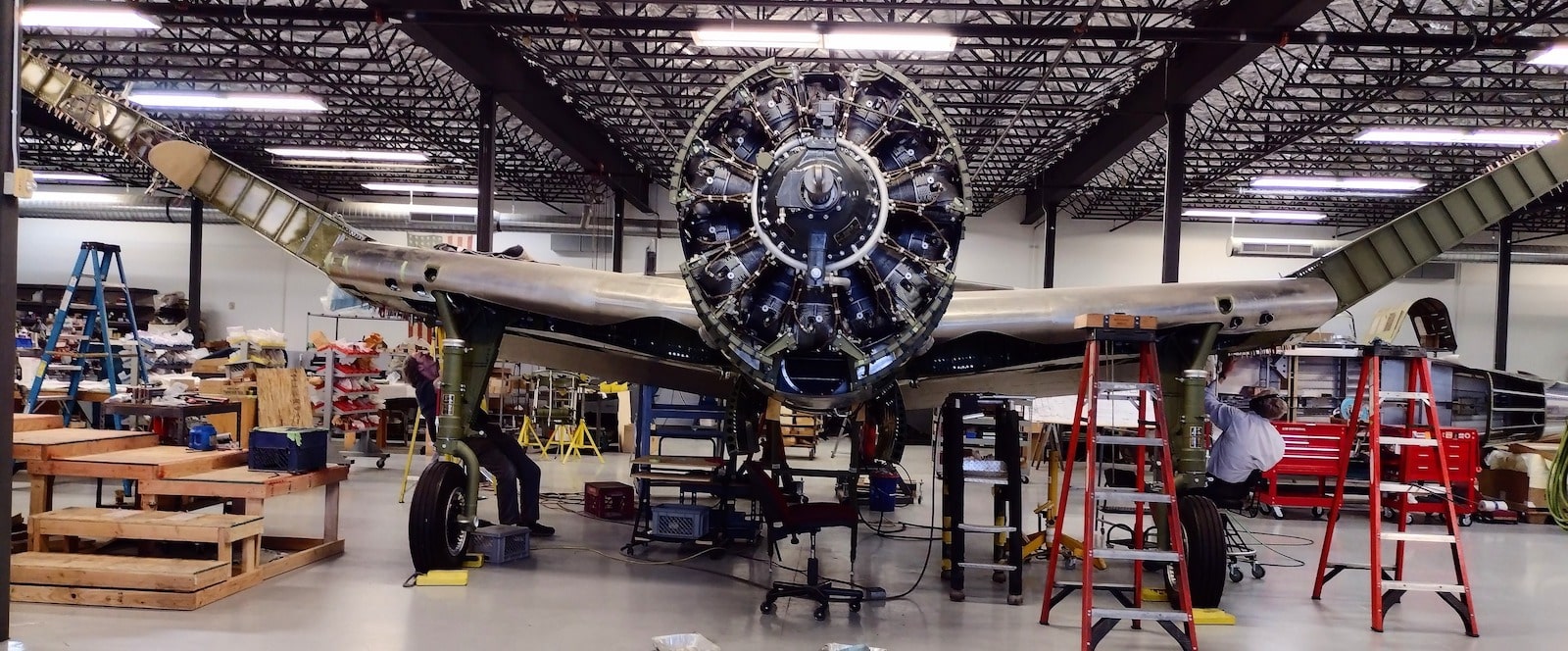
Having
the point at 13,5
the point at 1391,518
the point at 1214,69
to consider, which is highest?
the point at 1214,69

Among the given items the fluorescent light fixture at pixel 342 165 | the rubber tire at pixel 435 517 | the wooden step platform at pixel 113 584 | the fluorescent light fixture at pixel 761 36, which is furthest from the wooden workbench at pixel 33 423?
the fluorescent light fixture at pixel 342 165

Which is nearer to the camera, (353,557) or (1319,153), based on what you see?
(353,557)

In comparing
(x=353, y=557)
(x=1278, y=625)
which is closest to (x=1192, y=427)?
(x=1278, y=625)

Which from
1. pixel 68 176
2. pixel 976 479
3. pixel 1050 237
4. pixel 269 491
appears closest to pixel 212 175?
pixel 269 491

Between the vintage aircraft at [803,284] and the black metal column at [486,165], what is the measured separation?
7.41 m

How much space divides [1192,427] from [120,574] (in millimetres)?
6479

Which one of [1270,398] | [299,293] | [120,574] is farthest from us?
[299,293]

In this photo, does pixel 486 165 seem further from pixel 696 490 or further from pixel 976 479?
pixel 976 479

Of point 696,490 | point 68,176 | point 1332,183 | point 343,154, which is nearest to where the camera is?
point 696,490

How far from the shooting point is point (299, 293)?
3028 cm

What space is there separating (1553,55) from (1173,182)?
477 centimetres

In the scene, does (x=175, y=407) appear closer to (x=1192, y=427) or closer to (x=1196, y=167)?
(x=1192, y=427)

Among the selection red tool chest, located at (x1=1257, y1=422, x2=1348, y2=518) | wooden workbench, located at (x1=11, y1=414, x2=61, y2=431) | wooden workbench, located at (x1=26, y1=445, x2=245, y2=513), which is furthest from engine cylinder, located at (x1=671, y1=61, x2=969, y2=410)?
red tool chest, located at (x1=1257, y1=422, x2=1348, y2=518)

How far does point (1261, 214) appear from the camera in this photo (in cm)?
2444
